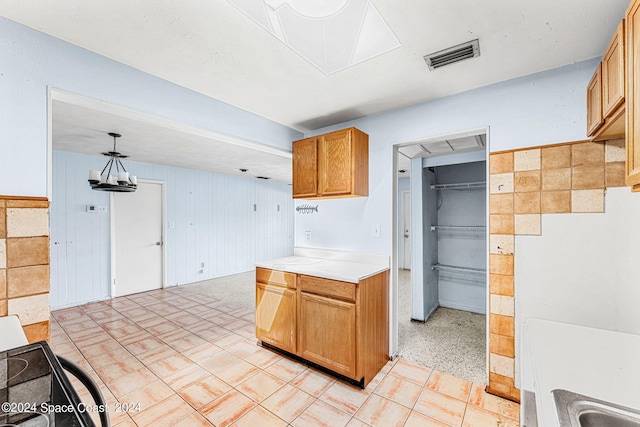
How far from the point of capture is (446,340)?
9.61 feet

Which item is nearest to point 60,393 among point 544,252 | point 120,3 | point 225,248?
point 120,3

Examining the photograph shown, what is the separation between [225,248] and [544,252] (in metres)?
5.56

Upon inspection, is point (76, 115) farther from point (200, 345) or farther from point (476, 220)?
point (476, 220)

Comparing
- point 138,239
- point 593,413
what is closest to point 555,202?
point 593,413

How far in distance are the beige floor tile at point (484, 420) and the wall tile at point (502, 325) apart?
0.54 metres

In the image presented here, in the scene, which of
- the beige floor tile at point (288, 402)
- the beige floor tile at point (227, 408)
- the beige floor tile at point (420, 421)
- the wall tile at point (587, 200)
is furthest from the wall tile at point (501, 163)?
the beige floor tile at point (227, 408)

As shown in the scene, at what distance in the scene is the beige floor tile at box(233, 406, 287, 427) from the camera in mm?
1761

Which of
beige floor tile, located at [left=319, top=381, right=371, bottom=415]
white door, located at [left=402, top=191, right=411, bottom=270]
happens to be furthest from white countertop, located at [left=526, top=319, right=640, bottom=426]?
white door, located at [left=402, top=191, right=411, bottom=270]

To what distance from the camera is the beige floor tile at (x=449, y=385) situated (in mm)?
2049

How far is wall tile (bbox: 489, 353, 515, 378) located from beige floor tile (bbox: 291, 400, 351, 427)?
1.16 metres

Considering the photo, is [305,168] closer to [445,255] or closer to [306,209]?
[306,209]

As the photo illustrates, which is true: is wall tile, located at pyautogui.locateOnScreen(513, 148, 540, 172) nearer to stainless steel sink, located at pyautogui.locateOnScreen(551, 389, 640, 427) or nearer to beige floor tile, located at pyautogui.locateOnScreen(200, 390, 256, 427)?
stainless steel sink, located at pyautogui.locateOnScreen(551, 389, 640, 427)

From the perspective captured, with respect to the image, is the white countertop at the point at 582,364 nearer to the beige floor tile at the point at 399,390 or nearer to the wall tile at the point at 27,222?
the beige floor tile at the point at 399,390

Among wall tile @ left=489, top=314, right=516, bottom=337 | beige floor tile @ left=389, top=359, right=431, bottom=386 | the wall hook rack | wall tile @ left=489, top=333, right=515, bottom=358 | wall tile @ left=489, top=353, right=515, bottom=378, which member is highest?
the wall hook rack
